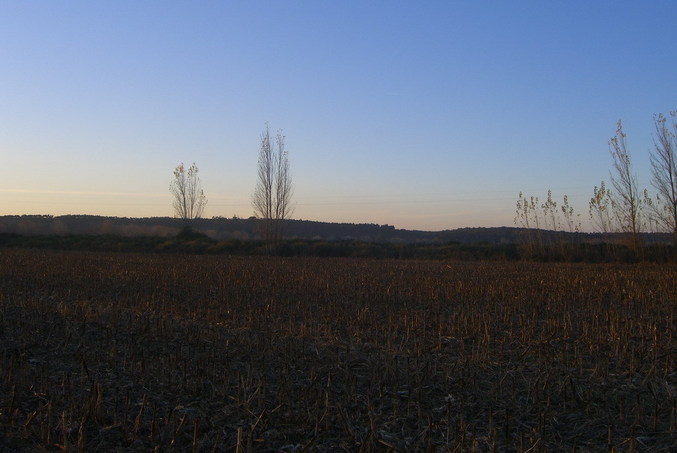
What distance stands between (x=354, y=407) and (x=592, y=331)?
4.25 m

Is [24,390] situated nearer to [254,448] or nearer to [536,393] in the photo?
[254,448]

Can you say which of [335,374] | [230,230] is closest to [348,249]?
[335,374]

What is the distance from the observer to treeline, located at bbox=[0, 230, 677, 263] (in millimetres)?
26016

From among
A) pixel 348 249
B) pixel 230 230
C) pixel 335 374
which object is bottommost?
pixel 335 374

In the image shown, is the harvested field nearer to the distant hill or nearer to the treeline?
the treeline

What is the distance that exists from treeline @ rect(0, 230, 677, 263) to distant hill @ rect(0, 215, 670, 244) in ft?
6.40

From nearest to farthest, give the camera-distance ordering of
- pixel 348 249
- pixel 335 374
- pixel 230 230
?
pixel 335 374 → pixel 348 249 → pixel 230 230

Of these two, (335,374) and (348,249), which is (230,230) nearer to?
(348,249)

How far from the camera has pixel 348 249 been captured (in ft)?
109

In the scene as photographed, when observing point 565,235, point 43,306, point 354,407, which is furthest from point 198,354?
point 565,235

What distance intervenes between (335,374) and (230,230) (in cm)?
6261

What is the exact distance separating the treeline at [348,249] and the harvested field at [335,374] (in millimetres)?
16111

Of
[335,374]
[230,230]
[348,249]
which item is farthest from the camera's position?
[230,230]

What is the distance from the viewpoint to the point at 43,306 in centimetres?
926
